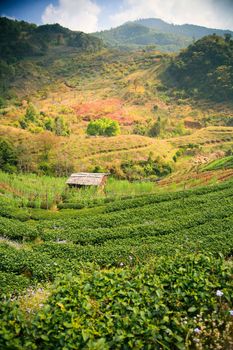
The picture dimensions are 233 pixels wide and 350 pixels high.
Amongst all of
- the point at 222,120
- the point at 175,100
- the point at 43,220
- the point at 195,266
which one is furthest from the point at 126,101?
the point at 195,266

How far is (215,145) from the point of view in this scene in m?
83.1

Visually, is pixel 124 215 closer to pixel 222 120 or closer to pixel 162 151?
pixel 162 151

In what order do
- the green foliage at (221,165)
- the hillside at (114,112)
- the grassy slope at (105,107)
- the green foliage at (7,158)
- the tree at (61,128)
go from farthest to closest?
the tree at (61,128), the grassy slope at (105,107), the hillside at (114,112), the green foliage at (7,158), the green foliage at (221,165)

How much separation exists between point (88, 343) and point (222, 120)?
A: 105307 mm

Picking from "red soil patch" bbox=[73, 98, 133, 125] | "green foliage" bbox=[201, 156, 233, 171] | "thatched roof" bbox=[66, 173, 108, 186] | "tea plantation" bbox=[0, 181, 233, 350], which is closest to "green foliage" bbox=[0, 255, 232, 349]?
"tea plantation" bbox=[0, 181, 233, 350]

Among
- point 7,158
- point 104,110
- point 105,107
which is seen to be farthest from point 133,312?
point 105,107

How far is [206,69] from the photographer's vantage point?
5408 inches

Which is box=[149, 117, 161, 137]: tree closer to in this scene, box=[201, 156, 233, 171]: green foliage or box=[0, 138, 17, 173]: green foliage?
box=[201, 156, 233, 171]: green foliage

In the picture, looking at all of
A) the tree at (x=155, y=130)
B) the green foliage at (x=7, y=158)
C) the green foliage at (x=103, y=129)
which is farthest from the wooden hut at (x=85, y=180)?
the tree at (x=155, y=130)

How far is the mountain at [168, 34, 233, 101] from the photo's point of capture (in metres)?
126

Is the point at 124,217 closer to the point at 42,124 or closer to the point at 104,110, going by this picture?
the point at 42,124

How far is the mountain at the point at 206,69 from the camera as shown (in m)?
126

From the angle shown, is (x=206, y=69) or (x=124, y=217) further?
(x=206, y=69)

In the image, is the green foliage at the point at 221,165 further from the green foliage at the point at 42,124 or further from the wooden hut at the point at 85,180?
the green foliage at the point at 42,124
